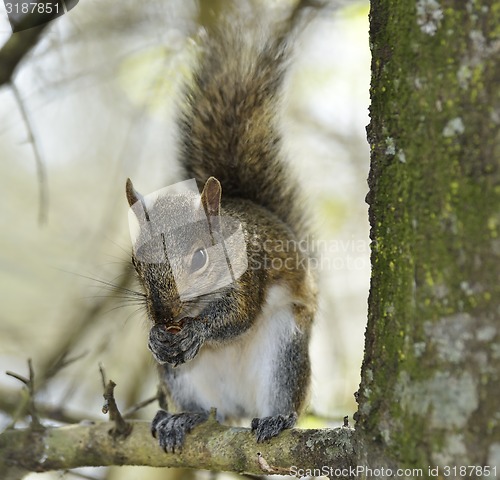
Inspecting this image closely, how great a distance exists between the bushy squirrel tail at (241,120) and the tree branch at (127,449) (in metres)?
1.22

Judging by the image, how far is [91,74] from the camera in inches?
135

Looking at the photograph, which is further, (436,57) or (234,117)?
(234,117)

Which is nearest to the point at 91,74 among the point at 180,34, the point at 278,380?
the point at 180,34

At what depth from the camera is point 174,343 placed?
8.01ft

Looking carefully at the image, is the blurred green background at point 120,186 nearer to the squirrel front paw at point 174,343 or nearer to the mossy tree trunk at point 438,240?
the squirrel front paw at point 174,343

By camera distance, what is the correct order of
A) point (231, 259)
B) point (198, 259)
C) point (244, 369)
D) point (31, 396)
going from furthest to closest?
point (244, 369)
point (231, 259)
point (198, 259)
point (31, 396)

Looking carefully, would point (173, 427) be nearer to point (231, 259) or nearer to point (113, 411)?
point (113, 411)

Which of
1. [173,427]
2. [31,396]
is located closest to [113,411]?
[31,396]

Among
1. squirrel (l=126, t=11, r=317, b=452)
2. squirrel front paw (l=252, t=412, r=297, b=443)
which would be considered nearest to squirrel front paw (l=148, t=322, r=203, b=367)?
squirrel (l=126, t=11, r=317, b=452)

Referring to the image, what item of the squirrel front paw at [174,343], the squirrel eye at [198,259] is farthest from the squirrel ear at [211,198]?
the squirrel front paw at [174,343]

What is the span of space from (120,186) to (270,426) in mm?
1872

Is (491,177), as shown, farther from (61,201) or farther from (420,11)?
(61,201)

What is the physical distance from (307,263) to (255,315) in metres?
0.41

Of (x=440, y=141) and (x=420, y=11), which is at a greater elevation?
(x=420, y=11)
